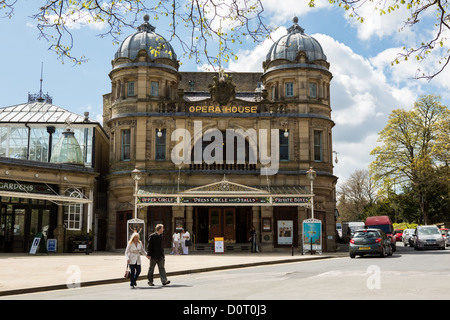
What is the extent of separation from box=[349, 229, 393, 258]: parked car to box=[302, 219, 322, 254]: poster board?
14.0 ft

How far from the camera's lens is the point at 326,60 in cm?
3881

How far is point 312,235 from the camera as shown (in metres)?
30.6

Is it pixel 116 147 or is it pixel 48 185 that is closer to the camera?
pixel 48 185

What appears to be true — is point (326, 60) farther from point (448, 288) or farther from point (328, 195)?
point (448, 288)

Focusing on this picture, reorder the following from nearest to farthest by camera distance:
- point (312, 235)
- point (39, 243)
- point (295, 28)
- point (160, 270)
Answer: point (160, 270), point (39, 243), point (312, 235), point (295, 28)

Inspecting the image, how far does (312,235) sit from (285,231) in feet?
15.0

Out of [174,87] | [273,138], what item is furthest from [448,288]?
[174,87]

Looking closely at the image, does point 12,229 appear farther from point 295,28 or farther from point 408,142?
point 408,142

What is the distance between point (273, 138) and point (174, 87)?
860cm

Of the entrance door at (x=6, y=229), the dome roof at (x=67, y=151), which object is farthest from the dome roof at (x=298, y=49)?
the entrance door at (x=6, y=229)

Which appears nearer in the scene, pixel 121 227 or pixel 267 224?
pixel 267 224

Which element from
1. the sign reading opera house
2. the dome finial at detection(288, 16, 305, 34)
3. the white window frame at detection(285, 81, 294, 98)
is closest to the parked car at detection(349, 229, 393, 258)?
the sign reading opera house

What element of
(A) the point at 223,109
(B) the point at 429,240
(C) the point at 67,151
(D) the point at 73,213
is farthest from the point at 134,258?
(B) the point at 429,240
